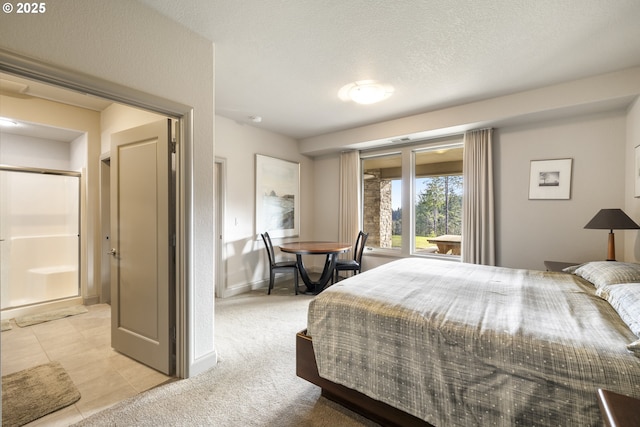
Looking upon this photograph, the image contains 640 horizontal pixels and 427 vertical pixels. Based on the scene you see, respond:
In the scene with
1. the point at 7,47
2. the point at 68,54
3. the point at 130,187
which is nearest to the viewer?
the point at 7,47

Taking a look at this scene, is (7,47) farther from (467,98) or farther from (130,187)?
(467,98)

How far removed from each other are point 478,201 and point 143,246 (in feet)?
13.5

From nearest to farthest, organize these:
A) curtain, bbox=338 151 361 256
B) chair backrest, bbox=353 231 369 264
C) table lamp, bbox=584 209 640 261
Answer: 1. table lamp, bbox=584 209 640 261
2. chair backrest, bbox=353 231 369 264
3. curtain, bbox=338 151 361 256

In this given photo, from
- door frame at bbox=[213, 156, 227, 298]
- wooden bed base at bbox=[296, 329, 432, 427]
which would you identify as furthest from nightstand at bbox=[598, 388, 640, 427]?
door frame at bbox=[213, 156, 227, 298]

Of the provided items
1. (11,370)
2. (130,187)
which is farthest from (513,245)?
(11,370)

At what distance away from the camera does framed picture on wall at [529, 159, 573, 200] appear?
3424 millimetres

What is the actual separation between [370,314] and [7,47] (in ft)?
7.80

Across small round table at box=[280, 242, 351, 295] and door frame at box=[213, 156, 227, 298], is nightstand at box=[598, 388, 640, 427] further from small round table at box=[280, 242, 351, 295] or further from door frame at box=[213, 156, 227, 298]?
door frame at box=[213, 156, 227, 298]

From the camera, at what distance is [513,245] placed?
3.79m

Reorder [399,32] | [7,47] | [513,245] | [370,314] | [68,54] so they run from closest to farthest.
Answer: [7,47] < [68,54] < [370,314] < [399,32] < [513,245]

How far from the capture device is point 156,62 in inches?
76.7

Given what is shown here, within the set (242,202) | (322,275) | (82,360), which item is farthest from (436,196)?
(82,360)

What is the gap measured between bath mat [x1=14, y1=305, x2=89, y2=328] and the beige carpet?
7.40 feet

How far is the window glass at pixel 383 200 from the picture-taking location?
16.6 ft
